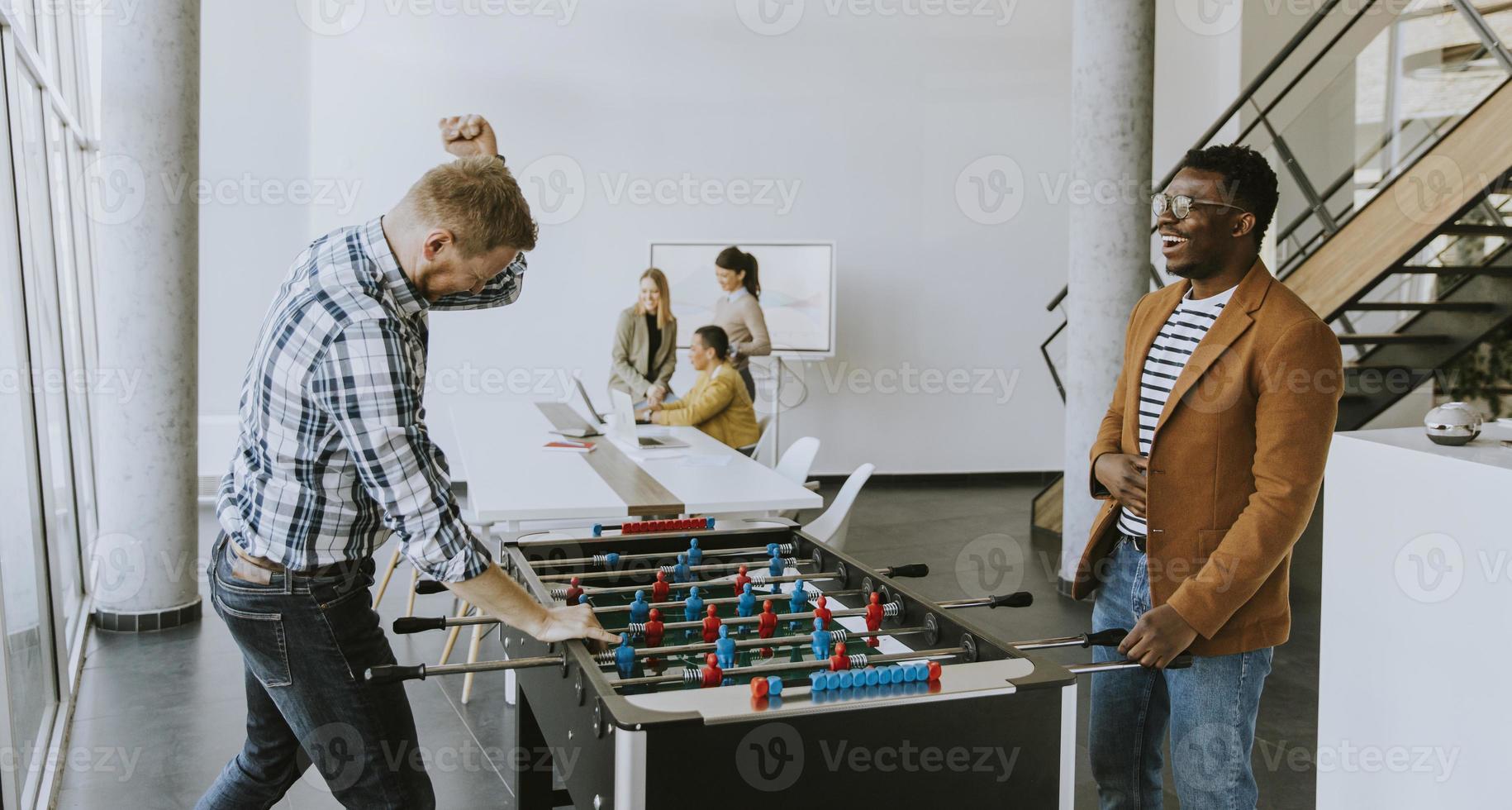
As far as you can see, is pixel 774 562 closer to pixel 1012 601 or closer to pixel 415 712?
pixel 1012 601

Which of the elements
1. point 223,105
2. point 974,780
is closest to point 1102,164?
point 974,780

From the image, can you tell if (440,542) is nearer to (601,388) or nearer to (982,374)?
(601,388)

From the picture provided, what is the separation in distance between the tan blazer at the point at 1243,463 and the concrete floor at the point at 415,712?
137cm

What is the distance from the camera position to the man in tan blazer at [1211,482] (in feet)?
6.75

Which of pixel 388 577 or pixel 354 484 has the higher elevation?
pixel 354 484

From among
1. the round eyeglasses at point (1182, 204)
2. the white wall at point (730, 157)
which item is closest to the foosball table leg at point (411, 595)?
the round eyeglasses at point (1182, 204)

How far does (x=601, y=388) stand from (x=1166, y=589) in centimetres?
668

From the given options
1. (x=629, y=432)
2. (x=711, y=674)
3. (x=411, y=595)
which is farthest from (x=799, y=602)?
(x=629, y=432)

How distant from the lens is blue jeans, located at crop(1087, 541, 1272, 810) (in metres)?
2.18

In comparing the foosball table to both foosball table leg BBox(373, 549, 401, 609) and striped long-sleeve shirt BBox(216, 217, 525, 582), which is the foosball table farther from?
foosball table leg BBox(373, 549, 401, 609)

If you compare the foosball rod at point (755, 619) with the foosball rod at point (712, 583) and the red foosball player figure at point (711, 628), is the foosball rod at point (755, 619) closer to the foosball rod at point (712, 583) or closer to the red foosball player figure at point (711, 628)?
the red foosball player figure at point (711, 628)

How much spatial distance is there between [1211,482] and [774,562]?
0.96 metres

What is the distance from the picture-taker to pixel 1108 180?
5.31 metres

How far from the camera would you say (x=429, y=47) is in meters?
8.16
